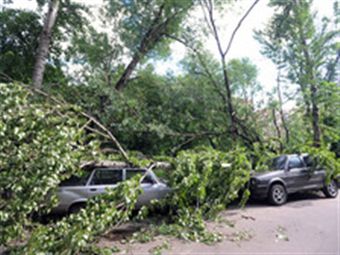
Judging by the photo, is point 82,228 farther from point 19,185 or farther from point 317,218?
point 317,218

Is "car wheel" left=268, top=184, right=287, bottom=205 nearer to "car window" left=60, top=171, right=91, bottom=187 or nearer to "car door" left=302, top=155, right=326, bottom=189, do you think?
"car door" left=302, top=155, right=326, bottom=189

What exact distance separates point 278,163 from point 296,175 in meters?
0.62

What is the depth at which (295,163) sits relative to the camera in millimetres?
8438

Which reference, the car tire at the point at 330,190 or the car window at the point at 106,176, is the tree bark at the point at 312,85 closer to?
the car tire at the point at 330,190

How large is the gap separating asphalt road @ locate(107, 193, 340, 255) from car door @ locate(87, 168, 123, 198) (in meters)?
1.37

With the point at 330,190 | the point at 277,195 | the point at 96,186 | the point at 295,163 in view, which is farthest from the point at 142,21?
the point at 330,190

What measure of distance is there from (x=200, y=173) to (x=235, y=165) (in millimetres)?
1045

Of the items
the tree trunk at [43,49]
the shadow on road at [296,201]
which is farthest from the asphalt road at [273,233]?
the tree trunk at [43,49]

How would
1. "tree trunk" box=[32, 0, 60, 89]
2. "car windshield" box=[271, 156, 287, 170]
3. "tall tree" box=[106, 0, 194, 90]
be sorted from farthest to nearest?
"tall tree" box=[106, 0, 194, 90]
"tree trunk" box=[32, 0, 60, 89]
"car windshield" box=[271, 156, 287, 170]

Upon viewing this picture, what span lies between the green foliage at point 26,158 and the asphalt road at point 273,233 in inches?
71.1

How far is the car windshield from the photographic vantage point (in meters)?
8.24

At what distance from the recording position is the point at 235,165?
21.3 feet

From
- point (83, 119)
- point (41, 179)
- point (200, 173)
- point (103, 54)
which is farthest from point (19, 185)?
point (103, 54)

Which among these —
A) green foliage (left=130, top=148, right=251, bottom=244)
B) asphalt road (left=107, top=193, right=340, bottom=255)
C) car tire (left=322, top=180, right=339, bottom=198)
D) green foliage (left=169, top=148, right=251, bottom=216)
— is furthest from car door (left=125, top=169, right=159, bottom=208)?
car tire (left=322, top=180, right=339, bottom=198)
